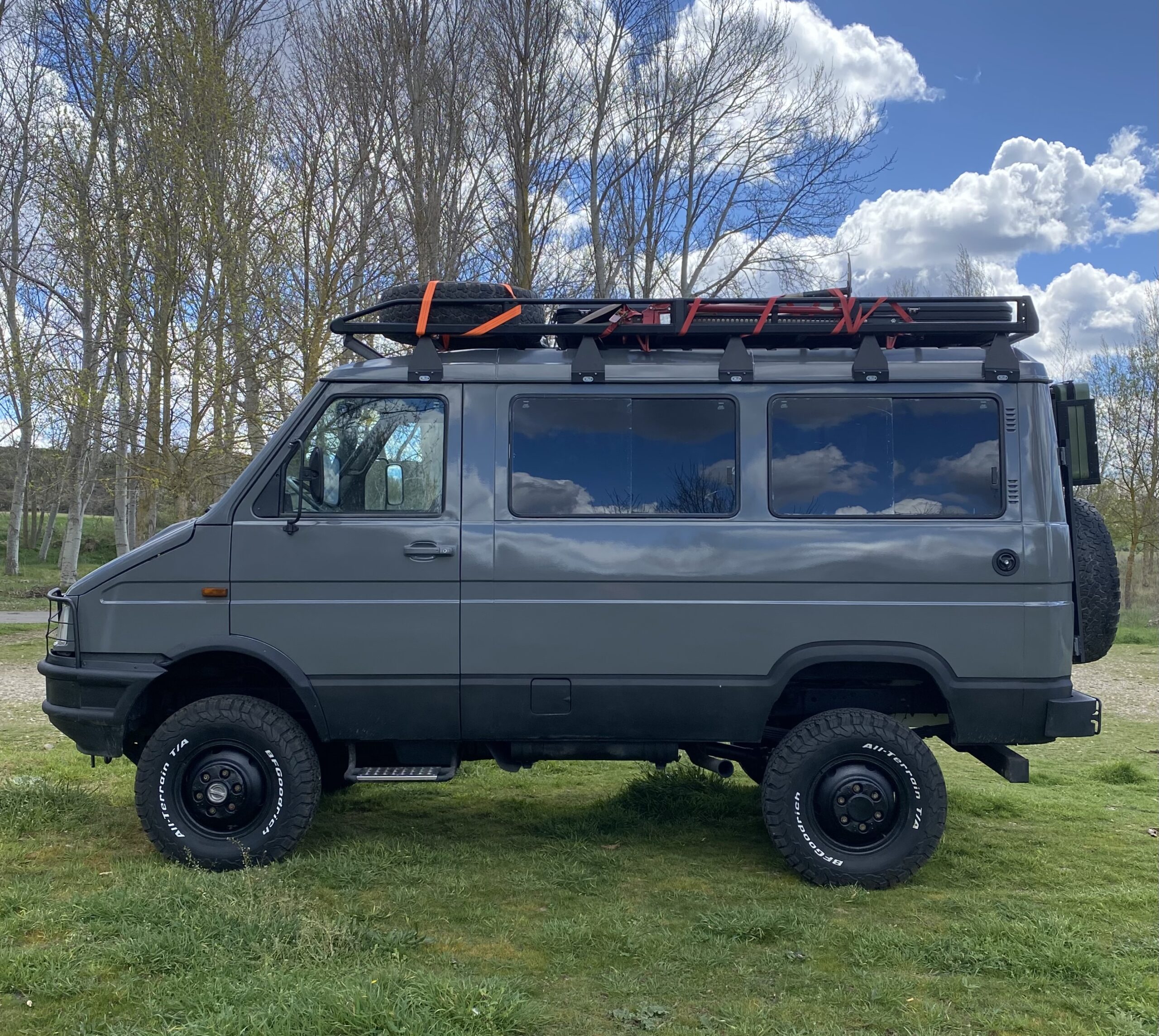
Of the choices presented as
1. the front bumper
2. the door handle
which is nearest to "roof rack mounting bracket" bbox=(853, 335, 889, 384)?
the door handle

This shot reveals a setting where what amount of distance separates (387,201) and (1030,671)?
10979mm

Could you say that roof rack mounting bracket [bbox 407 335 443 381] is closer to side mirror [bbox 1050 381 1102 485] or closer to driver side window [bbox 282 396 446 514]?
driver side window [bbox 282 396 446 514]

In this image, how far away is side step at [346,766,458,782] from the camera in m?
4.90

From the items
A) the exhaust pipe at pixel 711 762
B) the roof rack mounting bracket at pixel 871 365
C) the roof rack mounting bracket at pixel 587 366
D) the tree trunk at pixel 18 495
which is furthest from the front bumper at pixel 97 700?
the tree trunk at pixel 18 495

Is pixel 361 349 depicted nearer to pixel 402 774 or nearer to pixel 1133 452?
pixel 402 774

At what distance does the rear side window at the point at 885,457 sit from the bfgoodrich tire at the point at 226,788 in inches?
106

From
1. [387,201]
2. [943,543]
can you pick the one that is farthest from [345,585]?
[387,201]

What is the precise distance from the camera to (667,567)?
491 centimetres

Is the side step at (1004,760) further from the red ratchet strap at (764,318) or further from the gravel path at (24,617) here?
the gravel path at (24,617)

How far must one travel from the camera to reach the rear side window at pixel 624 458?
197 inches

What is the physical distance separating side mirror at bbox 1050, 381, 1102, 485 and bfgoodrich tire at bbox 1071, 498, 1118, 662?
22 centimetres

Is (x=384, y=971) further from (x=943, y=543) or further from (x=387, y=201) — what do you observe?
(x=387, y=201)

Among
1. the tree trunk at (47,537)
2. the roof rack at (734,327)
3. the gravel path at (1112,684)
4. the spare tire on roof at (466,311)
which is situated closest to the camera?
the roof rack at (734,327)

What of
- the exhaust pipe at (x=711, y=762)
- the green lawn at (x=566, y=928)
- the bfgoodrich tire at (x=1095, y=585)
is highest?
the bfgoodrich tire at (x=1095, y=585)
